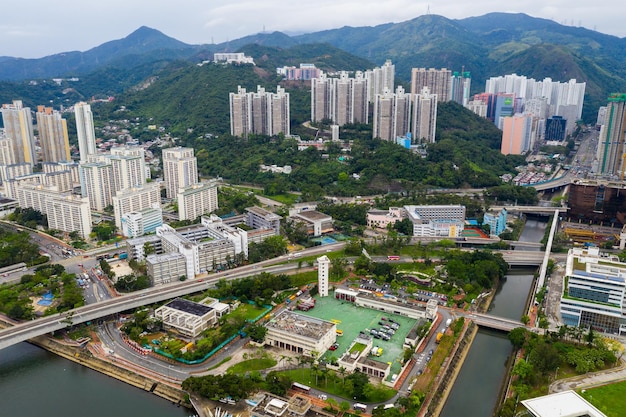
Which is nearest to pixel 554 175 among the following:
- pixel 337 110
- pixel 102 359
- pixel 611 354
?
pixel 337 110

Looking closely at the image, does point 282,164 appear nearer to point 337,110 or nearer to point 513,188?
point 337,110

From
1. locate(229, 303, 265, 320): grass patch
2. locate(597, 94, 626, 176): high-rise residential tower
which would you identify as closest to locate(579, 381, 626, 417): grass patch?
locate(229, 303, 265, 320): grass patch

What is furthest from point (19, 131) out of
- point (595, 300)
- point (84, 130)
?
point (595, 300)

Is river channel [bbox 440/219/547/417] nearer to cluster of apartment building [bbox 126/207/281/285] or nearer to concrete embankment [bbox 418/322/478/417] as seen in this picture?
concrete embankment [bbox 418/322/478/417]

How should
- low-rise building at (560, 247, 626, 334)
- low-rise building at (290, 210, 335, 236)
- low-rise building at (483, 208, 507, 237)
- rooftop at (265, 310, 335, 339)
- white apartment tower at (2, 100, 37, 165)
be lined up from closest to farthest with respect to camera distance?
rooftop at (265, 310, 335, 339) → low-rise building at (560, 247, 626, 334) → low-rise building at (290, 210, 335, 236) → low-rise building at (483, 208, 507, 237) → white apartment tower at (2, 100, 37, 165)

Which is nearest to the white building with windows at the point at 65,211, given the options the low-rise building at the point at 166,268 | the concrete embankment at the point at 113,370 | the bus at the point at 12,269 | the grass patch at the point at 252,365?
the bus at the point at 12,269
